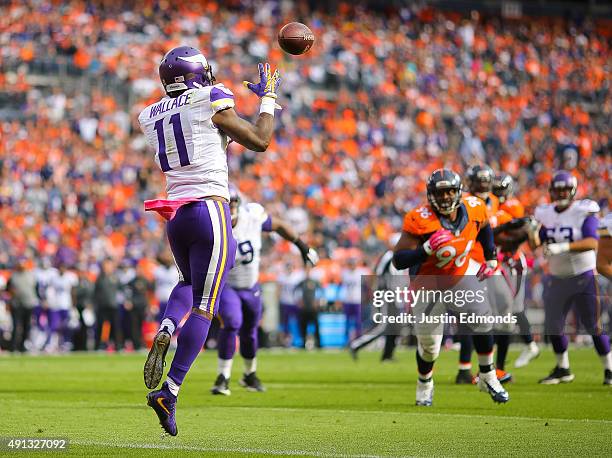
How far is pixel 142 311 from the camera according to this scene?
20.6 meters

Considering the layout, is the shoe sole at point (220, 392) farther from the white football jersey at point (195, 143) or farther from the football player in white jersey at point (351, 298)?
the football player in white jersey at point (351, 298)

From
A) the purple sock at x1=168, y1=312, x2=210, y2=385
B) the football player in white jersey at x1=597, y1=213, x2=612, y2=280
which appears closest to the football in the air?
the purple sock at x1=168, y1=312, x2=210, y2=385

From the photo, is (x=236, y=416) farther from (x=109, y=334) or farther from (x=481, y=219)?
(x=109, y=334)

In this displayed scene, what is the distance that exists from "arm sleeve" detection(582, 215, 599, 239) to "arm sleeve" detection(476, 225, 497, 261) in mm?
2630

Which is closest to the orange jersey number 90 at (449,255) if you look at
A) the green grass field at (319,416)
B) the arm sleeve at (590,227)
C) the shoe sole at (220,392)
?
the green grass field at (319,416)

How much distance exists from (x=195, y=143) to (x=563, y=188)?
20.6 ft

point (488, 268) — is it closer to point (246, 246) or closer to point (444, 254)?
point (444, 254)

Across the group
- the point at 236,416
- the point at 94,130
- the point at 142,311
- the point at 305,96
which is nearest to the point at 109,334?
the point at 142,311

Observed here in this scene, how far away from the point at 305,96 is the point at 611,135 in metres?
8.72

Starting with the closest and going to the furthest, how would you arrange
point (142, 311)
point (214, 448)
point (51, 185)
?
point (214, 448) → point (142, 311) → point (51, 185)

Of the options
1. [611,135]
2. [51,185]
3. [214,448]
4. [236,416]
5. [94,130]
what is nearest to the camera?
[214,448]

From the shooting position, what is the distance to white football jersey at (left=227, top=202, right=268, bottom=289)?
1136 cm

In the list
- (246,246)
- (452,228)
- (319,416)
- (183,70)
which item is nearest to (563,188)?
(452,228)

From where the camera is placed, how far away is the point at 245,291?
11.5 m
